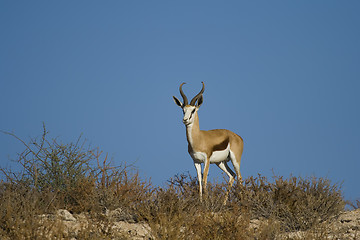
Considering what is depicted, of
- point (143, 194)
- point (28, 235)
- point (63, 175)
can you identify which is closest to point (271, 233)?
point (143, 194)

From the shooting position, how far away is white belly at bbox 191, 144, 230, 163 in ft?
38.7

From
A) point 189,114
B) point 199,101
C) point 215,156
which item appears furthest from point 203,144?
point 199,101

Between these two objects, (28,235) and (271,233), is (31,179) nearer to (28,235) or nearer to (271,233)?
(28,235)

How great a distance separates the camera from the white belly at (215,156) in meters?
11.8

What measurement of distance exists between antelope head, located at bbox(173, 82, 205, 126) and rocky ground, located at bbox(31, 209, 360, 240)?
3.48m

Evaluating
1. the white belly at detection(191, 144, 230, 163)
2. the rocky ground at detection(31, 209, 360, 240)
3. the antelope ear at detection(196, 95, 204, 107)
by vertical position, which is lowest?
the rocky ground at detection(31, 209, 360, 240)

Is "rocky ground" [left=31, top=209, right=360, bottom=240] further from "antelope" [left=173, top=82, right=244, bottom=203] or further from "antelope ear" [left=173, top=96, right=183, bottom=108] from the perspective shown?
"antelope ear" [left=173, top=96, right=183, bottom=108]

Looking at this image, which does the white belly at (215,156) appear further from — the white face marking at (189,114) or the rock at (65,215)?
the rock at (65,215)

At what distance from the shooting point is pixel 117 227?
7.87 meters

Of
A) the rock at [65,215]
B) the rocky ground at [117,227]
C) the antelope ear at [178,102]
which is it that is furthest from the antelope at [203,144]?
the rock at [65,215]

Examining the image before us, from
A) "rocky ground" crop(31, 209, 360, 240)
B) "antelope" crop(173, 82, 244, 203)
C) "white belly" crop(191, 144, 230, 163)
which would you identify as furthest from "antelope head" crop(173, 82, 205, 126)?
"rocky ground" crop(31, 209, 360, 240)

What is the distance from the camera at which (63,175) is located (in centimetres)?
995

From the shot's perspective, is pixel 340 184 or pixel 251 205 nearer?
pixel 251 205

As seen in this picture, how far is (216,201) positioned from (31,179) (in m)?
4.35
